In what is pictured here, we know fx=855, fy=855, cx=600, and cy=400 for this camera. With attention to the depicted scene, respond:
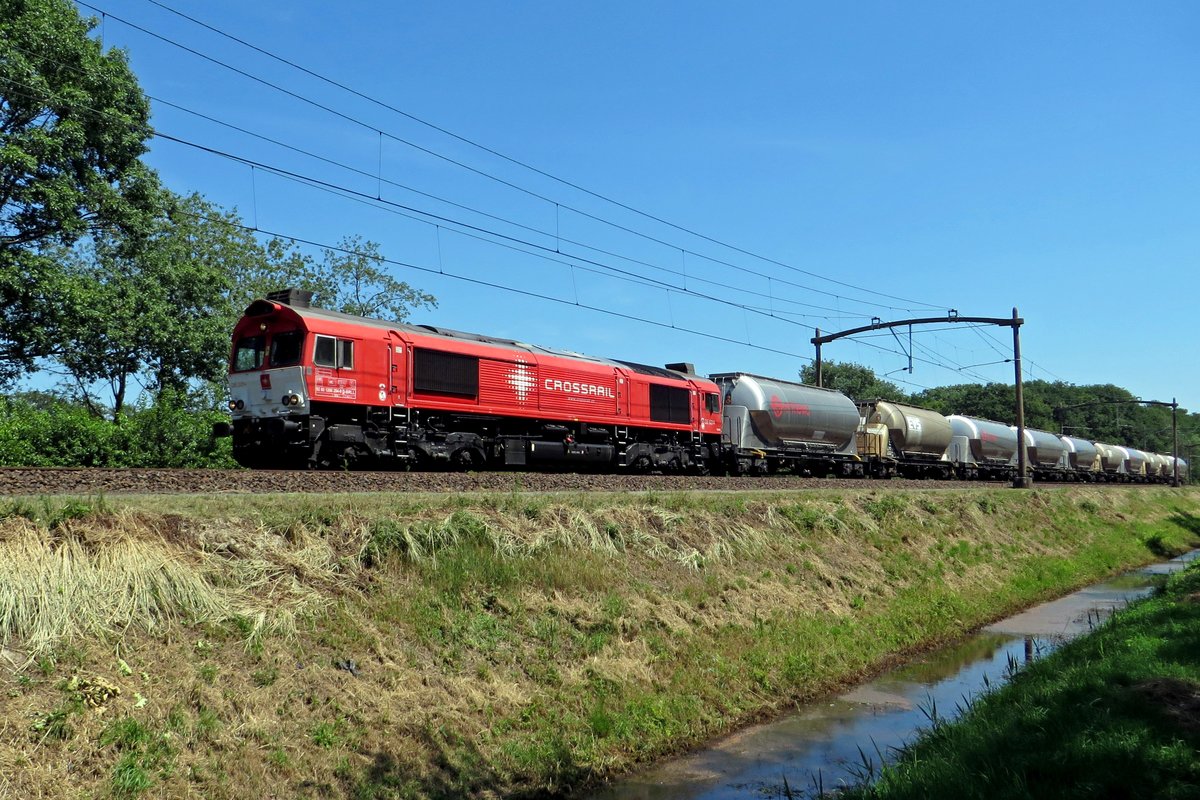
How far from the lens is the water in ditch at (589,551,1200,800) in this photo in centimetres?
925

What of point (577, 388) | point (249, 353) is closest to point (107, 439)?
point (249, 353)

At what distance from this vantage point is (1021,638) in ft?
55.7

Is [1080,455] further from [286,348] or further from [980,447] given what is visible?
[286,348]

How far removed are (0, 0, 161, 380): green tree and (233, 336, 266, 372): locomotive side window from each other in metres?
10.8

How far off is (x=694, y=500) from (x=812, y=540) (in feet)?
9.80

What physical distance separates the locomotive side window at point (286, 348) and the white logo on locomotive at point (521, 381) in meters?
5.79

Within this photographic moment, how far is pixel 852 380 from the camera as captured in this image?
111 m

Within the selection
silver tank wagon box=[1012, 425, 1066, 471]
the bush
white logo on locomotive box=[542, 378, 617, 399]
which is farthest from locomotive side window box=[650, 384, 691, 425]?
silver tank wagon box=[1012, 425, 1066, 471]

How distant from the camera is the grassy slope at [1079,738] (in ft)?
22.0

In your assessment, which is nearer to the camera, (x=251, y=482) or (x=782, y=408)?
(x=251, y=482)

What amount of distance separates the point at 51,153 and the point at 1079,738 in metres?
29.6

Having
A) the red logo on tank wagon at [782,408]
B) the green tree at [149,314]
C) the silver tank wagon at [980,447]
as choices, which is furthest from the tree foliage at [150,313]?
the silver tank wagon at [980,447]

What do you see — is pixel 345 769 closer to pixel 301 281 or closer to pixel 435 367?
pixel 435 367

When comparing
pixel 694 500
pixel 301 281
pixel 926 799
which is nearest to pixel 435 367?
pixel 694 500
